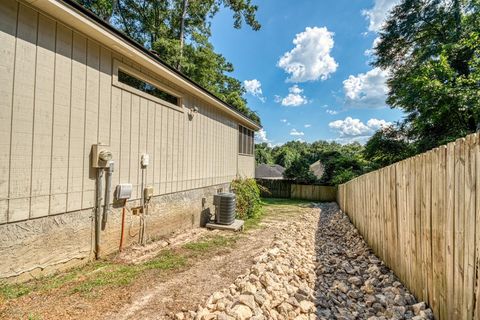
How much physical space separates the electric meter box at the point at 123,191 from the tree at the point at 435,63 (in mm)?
12518

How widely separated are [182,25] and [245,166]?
10.8 metres

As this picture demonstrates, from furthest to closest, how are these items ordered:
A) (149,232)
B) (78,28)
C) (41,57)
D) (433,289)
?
(149,232) < (78,28) < (41,57) < (433,289)

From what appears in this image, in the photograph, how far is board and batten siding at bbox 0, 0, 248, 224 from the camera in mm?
2607

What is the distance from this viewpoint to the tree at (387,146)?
1400cm

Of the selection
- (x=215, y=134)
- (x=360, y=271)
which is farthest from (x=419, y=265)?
(x=215, y=134)

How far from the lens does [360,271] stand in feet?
11.4

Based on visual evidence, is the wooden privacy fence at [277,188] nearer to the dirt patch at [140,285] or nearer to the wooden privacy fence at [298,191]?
the wooden privacy fence at [298,191]

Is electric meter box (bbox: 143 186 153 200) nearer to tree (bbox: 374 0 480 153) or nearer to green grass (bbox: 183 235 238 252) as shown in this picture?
green grass (bbox: 183 235 238 252)

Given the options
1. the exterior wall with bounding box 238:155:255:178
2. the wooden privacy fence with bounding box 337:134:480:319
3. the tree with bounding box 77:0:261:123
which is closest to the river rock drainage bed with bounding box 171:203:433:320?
the wooden privacy fence with bounding box 337:134:480:319

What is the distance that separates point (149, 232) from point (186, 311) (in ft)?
8.85

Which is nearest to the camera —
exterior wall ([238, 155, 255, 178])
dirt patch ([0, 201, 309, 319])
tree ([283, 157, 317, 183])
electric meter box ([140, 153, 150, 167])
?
dirt patch ([0, 201, 309, 319])

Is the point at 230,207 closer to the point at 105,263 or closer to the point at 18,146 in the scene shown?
the point at 105,263

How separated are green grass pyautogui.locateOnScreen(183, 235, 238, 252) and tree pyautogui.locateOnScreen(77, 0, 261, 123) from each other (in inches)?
450

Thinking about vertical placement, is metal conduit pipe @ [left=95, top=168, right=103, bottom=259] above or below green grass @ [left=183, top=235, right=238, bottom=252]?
above
